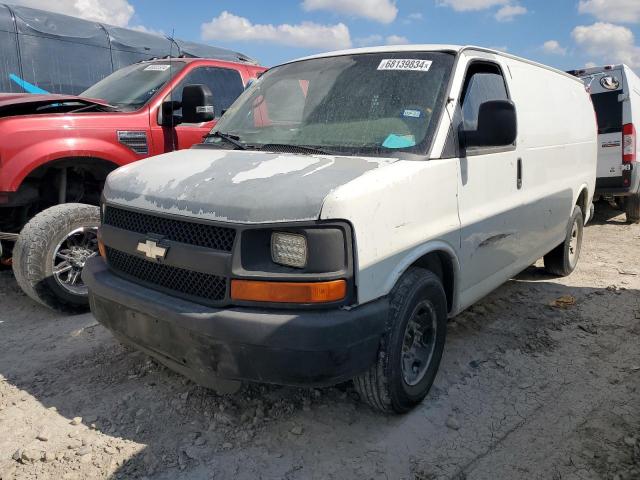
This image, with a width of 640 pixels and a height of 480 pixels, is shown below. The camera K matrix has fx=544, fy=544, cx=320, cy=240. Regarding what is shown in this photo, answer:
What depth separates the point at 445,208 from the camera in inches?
126

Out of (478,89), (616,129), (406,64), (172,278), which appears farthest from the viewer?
(616,129)

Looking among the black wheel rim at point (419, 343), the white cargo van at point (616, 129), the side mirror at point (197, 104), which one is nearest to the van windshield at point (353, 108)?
the side mirror at point (197, 104)

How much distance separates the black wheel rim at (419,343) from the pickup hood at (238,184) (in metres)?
0.92

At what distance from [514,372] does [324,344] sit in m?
1.89

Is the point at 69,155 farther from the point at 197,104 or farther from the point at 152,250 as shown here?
the point at 152,250

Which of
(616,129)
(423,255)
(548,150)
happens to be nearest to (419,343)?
(423,255)

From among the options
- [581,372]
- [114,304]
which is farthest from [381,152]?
[581,372]

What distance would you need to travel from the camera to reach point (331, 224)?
2.48 meters

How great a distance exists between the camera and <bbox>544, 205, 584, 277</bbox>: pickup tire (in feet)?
18.9

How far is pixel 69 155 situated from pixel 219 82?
2.04m

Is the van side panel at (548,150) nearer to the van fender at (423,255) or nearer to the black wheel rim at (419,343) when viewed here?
the van fender at (423,255)

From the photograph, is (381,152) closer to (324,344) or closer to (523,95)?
(324,344)

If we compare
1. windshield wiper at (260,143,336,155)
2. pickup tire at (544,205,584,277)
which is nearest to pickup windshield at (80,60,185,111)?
windshield wiper at (260,143,336,155)

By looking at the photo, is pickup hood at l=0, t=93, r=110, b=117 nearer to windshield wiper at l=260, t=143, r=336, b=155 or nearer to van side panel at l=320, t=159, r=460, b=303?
windshield wiper at l=260, t=143, r=336, b=155
